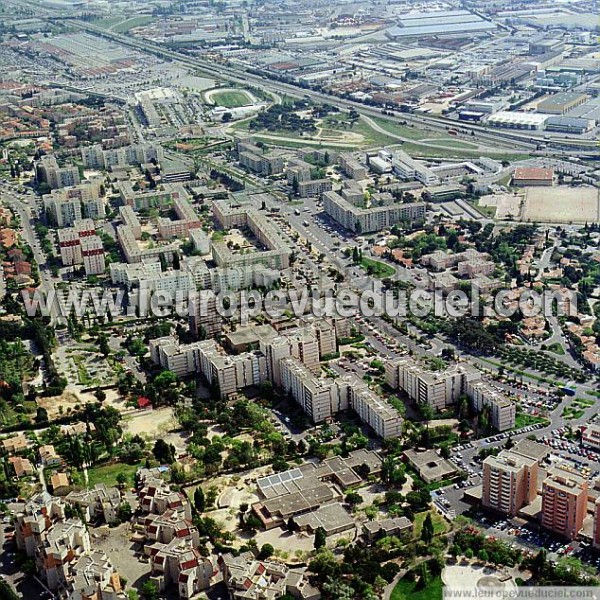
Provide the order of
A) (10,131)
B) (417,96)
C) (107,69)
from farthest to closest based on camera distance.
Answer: (107,69), (417,96), (10,131)

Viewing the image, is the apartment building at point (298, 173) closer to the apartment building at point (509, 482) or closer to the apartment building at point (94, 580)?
the apartment building at point (509, 482)

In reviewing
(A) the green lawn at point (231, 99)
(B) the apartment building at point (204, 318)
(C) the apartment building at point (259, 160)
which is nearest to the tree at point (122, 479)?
(B) the apartment building at point (204, 318)

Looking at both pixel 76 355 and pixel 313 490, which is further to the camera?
pixel 76 355

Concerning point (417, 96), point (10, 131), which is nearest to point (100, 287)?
point (10, 131)

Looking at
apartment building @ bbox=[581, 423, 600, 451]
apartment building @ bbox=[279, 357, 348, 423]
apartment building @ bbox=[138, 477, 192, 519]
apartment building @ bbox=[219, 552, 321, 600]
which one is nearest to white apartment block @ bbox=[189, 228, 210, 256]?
apartment building @ bbox=[279, 357, 348, 423]

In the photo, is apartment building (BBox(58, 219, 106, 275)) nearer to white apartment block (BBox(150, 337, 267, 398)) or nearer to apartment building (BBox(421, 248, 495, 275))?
white apartment block (BBox(150, 337, 267, 398))

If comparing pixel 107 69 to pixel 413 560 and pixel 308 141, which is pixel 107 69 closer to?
pixel 308 141

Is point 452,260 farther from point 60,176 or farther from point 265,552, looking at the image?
point 60,176
